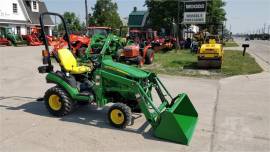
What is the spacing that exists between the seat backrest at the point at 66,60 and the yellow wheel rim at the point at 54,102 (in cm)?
60

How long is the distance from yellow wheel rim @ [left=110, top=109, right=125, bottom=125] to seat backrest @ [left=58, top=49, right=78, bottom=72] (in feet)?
4.93

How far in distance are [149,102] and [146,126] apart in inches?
25.8

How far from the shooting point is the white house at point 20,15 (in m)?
35.0

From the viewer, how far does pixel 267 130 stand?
5.43m

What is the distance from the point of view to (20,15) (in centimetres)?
3744

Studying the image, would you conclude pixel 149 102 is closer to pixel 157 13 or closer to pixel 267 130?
pixel 267 130

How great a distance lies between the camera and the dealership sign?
70.8 ft

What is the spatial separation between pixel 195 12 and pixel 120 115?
17.7 meters

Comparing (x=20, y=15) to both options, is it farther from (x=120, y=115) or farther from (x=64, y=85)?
(x=120, y=115)

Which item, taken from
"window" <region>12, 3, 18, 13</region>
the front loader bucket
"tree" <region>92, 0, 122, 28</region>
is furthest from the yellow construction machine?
"tree" <region>92, 0, 122, 28</region>

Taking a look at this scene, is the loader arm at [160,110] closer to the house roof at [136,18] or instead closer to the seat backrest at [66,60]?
the seat backrest at [66,60]

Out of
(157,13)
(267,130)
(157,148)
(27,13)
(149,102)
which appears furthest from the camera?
(27,13)

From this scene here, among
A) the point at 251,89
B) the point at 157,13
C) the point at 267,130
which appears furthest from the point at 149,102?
the point at 157,13

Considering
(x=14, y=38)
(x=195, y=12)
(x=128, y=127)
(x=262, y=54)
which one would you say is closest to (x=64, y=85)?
(x=128, y=127)
